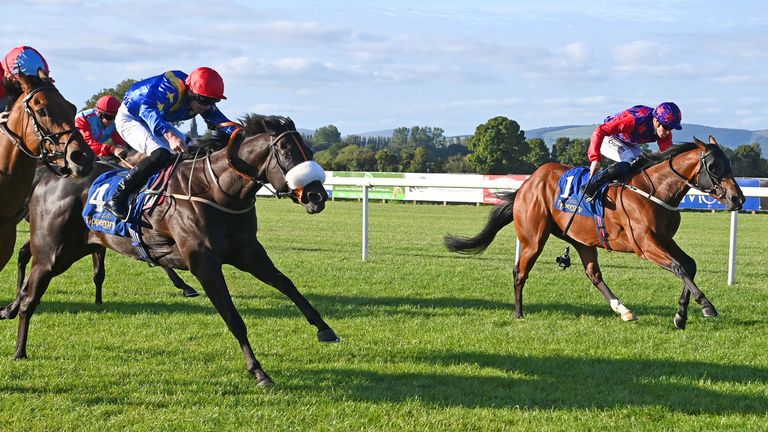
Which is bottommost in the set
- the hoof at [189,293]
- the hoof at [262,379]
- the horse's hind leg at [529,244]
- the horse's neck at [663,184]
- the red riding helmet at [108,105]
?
the hoof at [189,293]

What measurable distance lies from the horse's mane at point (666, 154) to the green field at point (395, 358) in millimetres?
1431

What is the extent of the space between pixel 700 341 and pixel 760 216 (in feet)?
74.6

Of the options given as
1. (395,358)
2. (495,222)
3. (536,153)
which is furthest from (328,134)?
(395,358)

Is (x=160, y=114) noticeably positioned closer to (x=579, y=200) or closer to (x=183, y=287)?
(x=183, y=287)

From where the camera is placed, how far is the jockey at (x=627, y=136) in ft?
24.1

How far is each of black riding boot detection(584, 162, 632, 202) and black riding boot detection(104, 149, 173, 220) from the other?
3986 mm

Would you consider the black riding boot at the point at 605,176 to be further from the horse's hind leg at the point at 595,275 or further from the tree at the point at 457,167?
the tree at the point at 457,167

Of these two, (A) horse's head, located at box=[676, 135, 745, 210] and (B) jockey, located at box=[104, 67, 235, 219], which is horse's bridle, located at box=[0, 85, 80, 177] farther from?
(A) horse's head, located at box=[676, 135, 745, 210]

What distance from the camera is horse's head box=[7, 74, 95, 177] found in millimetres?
4246

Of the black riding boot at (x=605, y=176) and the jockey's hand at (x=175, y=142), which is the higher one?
the jockey's hand at (x=175, y=142)

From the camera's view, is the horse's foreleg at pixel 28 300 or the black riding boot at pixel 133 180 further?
the horse's foreleg at pixel 28 300

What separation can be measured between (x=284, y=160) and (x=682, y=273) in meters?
3.74

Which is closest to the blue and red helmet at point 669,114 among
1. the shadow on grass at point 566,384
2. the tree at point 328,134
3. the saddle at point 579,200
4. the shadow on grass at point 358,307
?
the saddle at point 579,200

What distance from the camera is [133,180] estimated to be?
5.45 metres
